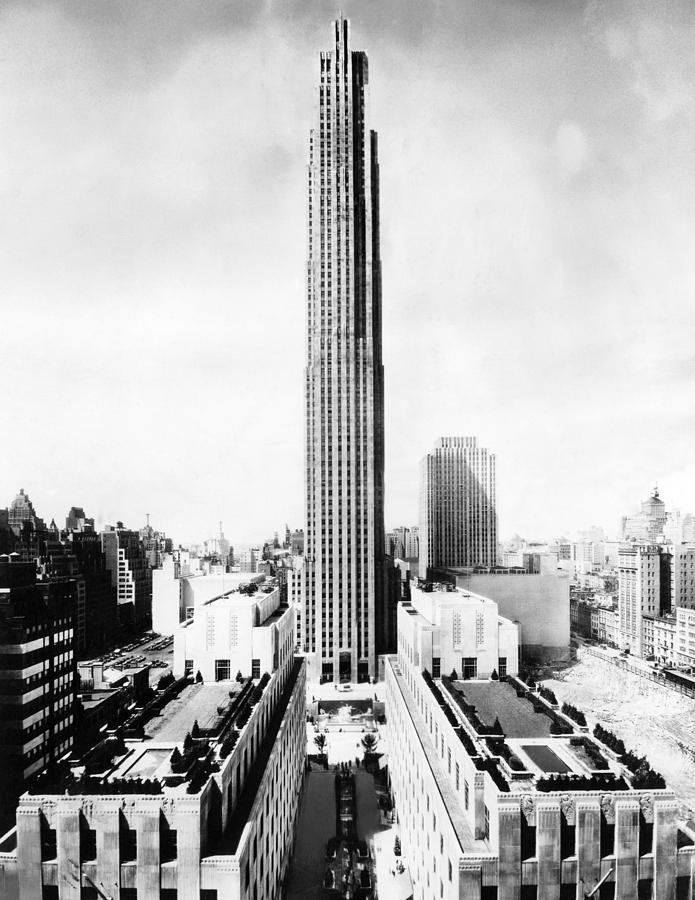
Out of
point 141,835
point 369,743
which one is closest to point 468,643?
point 369,743

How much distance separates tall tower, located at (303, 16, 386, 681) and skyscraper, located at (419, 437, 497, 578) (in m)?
47.8

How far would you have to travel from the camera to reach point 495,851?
15484 millimetres

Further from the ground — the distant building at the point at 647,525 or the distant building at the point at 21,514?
the distant building at the point at 21,514

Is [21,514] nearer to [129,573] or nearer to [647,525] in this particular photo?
[647,525]

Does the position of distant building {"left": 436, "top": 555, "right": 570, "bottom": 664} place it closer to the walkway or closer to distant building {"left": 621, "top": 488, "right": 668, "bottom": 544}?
distant building {"left": 621, "top": 488, "right": 668, "bottom": 544}

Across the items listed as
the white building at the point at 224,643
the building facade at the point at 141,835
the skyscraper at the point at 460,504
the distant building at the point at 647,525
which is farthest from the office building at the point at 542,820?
the skyscraper at the point at 460,504

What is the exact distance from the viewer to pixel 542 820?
15328mm

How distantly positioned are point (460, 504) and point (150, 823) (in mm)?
106931

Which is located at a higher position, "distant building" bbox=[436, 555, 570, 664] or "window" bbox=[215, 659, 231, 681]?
"window" bbox=[215, 659, 231, 681]

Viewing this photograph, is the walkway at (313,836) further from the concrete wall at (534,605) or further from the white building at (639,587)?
the white building at (639,587)

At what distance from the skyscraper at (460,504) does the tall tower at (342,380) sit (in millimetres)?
47775

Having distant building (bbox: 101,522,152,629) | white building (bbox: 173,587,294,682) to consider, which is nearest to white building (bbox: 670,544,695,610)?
white building (bbox: 173,587,294,682)

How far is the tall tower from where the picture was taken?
2731 inches

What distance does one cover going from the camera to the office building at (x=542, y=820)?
15156mm
